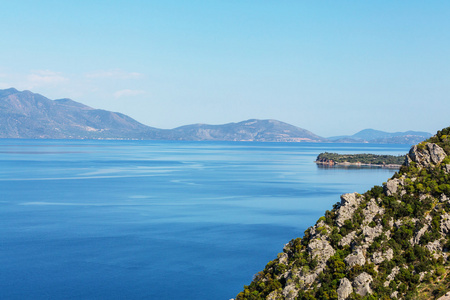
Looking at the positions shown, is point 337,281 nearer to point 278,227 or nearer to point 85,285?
point 85,285

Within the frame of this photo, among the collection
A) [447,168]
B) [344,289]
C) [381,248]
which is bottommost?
[344,289]

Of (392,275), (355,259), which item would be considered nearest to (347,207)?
(355,259)

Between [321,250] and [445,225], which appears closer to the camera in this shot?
[445,225]

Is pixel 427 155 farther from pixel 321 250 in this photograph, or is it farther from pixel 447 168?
pixel 321 250

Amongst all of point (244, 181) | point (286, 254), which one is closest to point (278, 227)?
point (286, 254)

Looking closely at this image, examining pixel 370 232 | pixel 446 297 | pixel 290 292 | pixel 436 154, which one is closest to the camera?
pixel 446 297

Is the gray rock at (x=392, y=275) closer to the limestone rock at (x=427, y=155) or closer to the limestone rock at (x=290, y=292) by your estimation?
the limestone rock at (x=290, y=292)

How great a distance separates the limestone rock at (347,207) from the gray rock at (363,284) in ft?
14.0

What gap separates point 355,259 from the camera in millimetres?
27172

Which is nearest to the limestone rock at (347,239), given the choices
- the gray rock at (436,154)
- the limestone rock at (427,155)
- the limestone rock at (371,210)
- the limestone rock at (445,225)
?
the limestone rock at (371,210)

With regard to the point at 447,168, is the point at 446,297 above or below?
below

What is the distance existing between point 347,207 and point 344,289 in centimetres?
609

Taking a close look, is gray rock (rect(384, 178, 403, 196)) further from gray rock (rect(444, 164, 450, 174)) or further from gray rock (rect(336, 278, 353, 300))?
gray rock (rect(336, 278, 353, 300))

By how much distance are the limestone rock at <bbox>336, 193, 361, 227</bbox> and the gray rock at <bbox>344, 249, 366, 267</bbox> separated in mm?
2782
